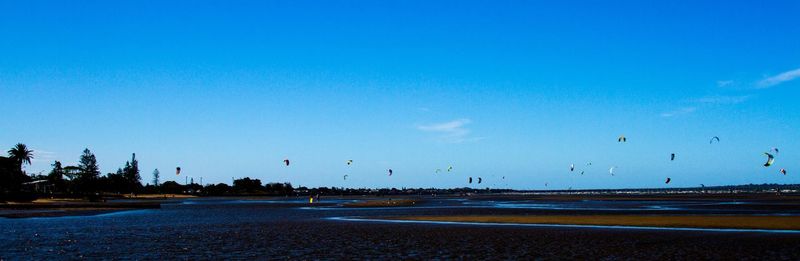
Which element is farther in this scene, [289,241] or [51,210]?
[51,210]

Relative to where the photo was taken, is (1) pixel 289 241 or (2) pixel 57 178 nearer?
(1) pixel 289 241

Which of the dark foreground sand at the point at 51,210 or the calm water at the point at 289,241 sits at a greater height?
the dark foreground sand at the point at 51,210

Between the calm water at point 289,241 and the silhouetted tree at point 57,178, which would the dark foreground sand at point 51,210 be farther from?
the silhouetted tree at point 57,178

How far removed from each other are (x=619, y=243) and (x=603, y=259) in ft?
20.2

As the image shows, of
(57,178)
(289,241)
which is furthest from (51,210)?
(57,178)

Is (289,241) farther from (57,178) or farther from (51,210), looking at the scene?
(57,178)

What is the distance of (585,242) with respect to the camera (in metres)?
30.5

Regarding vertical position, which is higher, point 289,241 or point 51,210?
point 51,210

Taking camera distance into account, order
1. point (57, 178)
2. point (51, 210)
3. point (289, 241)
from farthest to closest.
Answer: point (57, 178) → point (51, 210) → point (289, 241)

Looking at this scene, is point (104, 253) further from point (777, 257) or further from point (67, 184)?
point (67, 184)

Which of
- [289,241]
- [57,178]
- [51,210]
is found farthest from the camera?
[57,178]

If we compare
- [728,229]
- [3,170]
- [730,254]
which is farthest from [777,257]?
[3,170]

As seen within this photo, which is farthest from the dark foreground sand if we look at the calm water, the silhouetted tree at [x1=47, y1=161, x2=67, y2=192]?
the silhouetted tree at [x1=47, y1=161, x2=67, y2=192]

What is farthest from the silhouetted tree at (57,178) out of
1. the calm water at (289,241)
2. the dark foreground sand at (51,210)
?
the calm water at (289,241)
